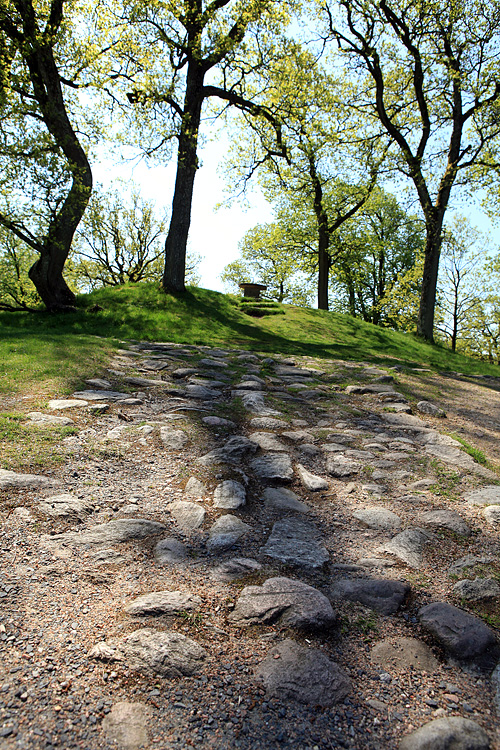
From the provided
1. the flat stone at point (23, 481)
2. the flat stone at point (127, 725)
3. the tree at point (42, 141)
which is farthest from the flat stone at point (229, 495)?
the tree at point (42, 141)

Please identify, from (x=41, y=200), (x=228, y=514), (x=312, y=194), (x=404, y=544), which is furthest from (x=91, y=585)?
(x=312, y=194)

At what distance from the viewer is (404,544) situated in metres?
3.33

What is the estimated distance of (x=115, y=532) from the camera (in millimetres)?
3184

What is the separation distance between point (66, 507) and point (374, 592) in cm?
226

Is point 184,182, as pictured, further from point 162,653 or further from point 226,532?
point 162,653

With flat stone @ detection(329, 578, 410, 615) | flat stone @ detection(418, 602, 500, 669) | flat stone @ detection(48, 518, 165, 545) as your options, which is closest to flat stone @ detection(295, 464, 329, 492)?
flat stone @ detection(329, 578, 410, 615)

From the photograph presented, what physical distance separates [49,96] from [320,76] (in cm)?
1046

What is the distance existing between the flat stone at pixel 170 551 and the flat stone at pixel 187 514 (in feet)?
0.70

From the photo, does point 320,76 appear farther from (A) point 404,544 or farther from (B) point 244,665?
(B) point 244,665

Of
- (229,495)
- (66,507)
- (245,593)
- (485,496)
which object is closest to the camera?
(245,593)

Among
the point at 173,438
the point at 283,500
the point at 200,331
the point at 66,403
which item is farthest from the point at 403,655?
the point at 200,331

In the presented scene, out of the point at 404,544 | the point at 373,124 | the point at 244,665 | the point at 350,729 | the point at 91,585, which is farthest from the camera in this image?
the point at 373,124

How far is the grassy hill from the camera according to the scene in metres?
9.25

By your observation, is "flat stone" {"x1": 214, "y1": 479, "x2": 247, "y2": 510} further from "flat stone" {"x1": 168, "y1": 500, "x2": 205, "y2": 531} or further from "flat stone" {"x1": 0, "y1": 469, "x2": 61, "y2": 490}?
"flat stone" {"x1": 0, "y1": 469, "x2": 61, "y2": 490}
